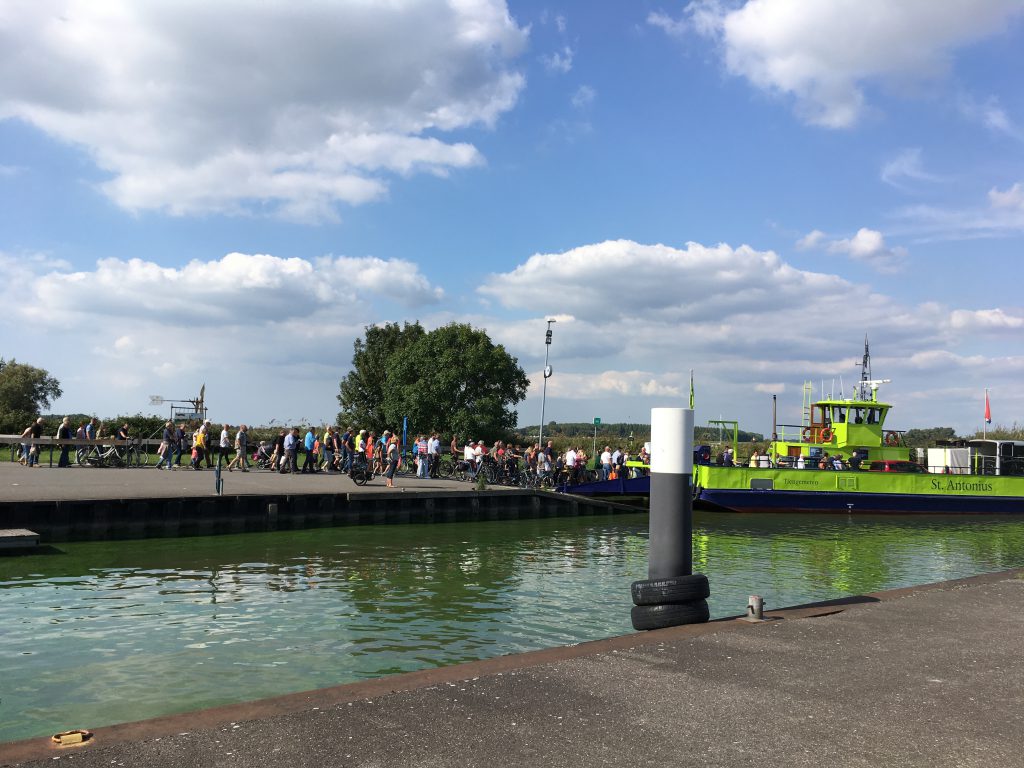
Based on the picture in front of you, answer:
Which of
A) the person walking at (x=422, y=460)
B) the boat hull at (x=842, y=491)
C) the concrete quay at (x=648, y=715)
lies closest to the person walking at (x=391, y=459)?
the person walking at (x=422, y=460)

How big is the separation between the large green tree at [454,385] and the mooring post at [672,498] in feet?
164

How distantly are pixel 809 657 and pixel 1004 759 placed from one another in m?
1.66

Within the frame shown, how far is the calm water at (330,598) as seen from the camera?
25.6 feet

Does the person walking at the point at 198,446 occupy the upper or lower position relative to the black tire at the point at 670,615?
upper

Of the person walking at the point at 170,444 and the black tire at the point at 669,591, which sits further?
the person walking at the point at 170,444

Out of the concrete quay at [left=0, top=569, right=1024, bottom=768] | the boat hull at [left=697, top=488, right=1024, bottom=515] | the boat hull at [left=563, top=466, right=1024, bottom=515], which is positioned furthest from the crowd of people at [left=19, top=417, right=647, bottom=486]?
the concrete quay at [left=0, top=569, right=1024, bottom=768]

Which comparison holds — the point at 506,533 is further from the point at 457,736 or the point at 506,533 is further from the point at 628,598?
the point at 457,736

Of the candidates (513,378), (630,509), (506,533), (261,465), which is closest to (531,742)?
(506,533)

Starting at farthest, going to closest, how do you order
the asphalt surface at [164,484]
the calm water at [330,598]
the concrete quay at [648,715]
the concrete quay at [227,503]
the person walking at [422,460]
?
the person walking at [422,460] < the asphalt surface at [164,484] < the concrete quay at [227,503] < the calm water at [330,598] < the concrete quay at [648,715]

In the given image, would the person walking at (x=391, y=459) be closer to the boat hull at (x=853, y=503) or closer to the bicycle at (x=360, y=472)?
the bicycle at (x=360, y=472)

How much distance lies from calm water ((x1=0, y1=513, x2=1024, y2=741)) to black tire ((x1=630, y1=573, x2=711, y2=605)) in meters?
2.81

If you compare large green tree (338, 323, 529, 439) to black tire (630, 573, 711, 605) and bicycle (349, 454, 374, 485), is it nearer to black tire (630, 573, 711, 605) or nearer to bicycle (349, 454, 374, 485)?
bicycle (349, 454, 374, 485)

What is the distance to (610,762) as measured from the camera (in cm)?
351

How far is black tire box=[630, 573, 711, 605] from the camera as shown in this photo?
6.36 metres
